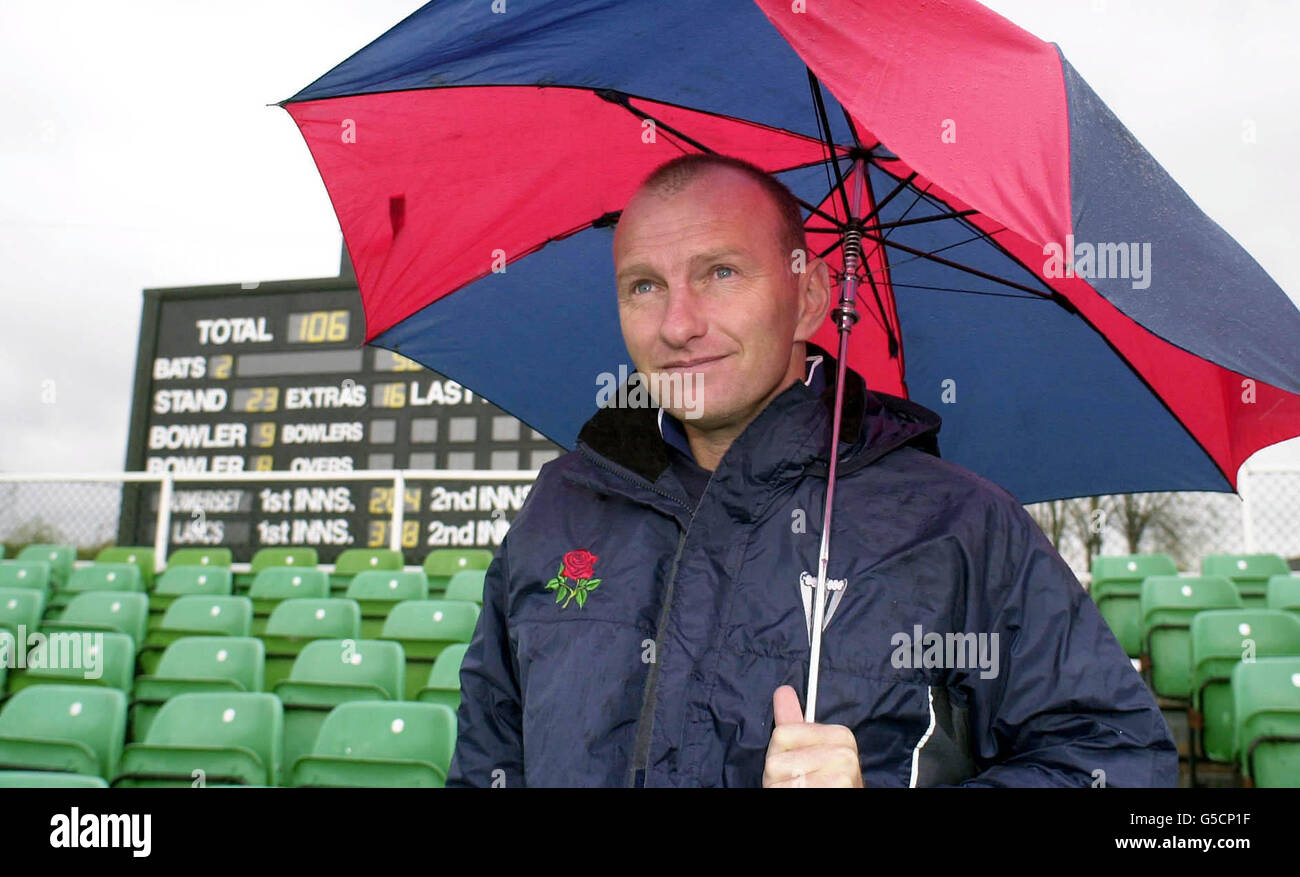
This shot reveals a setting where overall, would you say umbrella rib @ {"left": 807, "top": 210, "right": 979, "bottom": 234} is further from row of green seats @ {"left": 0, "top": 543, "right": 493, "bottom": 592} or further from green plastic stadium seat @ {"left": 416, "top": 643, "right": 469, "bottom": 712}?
row of green seats @ {"left": 0, "top": 543, "right": 493, "bottom": 592}

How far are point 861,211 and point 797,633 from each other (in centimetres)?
101

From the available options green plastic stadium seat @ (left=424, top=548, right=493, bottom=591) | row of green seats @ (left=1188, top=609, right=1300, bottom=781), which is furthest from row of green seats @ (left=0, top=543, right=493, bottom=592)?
row of green seats @ (left=1188, top=609, right=1300, bottom=781)

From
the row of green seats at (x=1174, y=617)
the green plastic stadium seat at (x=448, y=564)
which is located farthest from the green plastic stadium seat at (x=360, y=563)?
the row of green seats at (x=1174, y=617)

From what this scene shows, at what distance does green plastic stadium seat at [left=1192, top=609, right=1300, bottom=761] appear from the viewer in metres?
3.90

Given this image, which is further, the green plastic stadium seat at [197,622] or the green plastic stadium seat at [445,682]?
the green plastic stadium seat at [197,622]

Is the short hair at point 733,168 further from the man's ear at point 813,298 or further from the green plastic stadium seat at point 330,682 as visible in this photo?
the green plastic stadium seat at point 330,682

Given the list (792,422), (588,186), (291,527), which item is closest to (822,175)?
(588,186)

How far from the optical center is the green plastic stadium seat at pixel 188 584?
636 centimetres

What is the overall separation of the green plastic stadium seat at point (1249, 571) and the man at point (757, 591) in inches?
208

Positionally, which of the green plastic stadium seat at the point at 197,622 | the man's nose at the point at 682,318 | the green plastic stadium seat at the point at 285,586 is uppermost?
the man's nose at the point at 682,318

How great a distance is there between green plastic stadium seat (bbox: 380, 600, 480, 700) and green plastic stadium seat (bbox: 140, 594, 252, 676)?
91cm

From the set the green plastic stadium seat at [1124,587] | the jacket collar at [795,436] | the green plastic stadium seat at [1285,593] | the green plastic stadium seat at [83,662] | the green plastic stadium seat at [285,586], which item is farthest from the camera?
the green plastic stadium seat at [285,586]

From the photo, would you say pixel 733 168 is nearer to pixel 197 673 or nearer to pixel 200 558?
pixel 197 673
